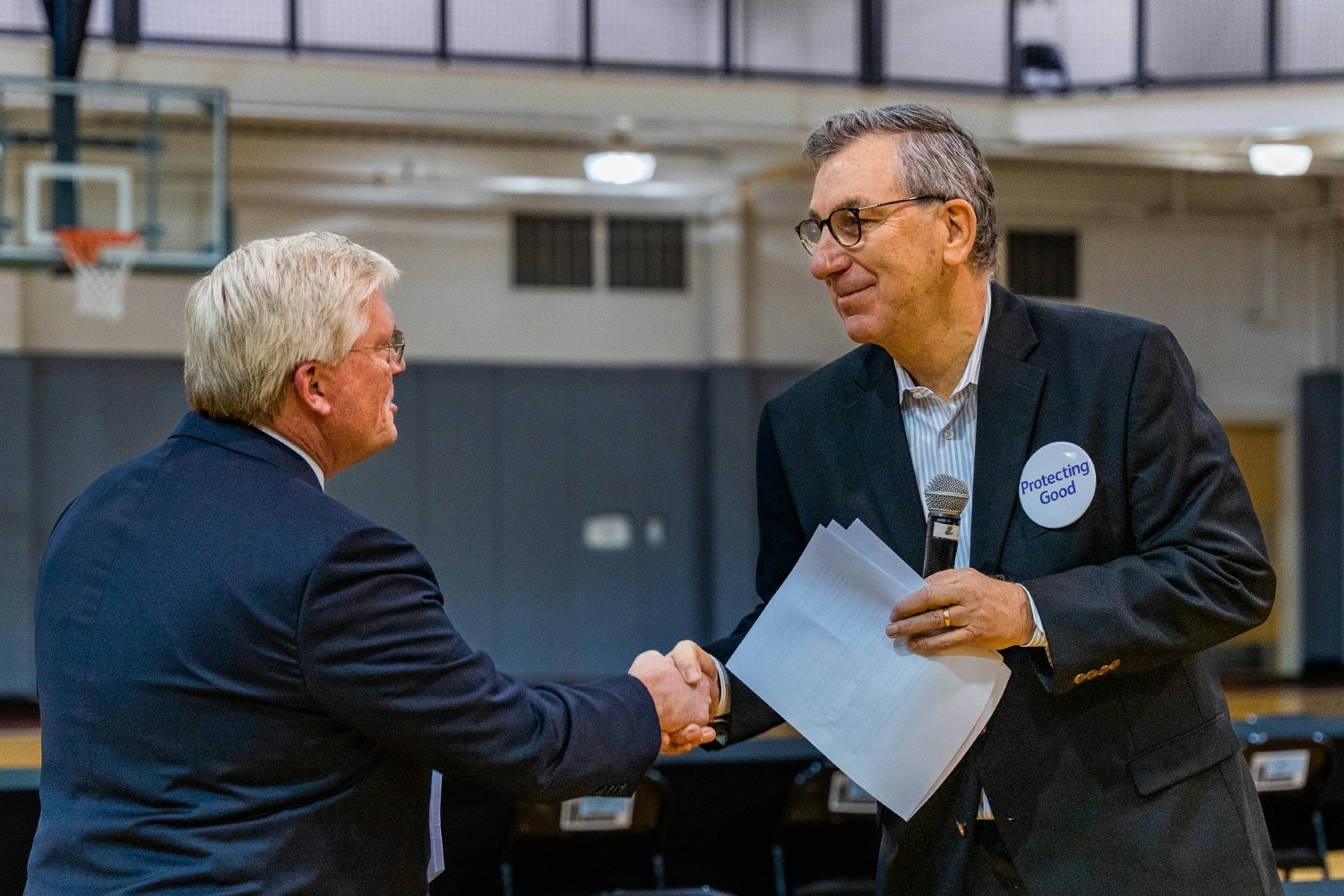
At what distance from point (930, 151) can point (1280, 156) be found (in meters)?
8.91

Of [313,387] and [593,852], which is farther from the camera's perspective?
[593,852]

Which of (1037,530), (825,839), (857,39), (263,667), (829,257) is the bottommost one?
(825,839)

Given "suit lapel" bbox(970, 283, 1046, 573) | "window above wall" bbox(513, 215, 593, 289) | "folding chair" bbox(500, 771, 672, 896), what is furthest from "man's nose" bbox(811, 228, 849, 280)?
Answer: "window above wall" bbox(513, 215, 593, 289)

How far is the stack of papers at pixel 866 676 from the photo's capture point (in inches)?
66.7

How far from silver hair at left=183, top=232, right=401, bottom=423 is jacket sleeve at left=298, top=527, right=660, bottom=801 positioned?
25cm

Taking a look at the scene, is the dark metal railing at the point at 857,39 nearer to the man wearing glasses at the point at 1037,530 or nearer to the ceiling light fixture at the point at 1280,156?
the ceiling light fixture at the point at 1280,156

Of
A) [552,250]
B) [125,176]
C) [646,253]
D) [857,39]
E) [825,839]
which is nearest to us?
[825,839]

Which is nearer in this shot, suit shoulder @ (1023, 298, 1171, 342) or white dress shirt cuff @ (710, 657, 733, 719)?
suit shoulder @ (1023, 298, 1171, 342)

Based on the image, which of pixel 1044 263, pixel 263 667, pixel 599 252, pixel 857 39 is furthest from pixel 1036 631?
pixel 1044 263

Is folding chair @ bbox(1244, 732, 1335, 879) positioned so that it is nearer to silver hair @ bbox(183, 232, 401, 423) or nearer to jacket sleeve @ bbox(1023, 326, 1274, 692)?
jacket sleeve @ bbox(1023, 326, 1274, 692)

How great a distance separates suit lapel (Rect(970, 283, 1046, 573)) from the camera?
1770 millimetres

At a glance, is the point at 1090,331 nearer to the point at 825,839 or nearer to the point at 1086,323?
the point at 1086,323

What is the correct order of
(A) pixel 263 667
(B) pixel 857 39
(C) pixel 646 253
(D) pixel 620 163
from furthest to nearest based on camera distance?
(C) pixel 646 253 → (B) pixel 857 39 → (D) pixel 620 163 → (A) pixel 263 667

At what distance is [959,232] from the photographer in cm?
187
